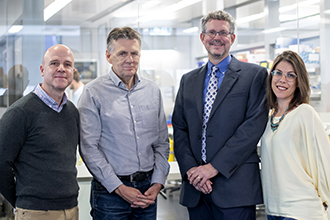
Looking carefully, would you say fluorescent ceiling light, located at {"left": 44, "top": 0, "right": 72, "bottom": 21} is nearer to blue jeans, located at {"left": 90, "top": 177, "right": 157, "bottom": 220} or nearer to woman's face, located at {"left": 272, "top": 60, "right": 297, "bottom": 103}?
blue jeans, located at {"left": 90, "top": 177, "right": 157, "bottom": 220}

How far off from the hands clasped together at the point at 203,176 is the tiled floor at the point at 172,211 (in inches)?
106

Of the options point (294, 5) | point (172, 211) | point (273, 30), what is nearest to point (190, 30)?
point (273, 30)

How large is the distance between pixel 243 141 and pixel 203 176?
0.30m

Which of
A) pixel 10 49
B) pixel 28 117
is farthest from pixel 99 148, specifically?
pixel 10 49

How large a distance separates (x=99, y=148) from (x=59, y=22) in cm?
195

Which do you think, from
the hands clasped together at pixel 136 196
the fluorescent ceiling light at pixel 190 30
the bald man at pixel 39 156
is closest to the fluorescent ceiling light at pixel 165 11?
the fluorescent ceiling light at pixel 190 30

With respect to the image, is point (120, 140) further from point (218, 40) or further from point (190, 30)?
point (190, 30)

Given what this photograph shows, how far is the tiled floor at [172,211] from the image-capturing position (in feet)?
15.3

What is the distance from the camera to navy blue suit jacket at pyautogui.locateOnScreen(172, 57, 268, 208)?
79.8 inches

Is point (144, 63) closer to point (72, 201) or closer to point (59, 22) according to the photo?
point (59, 22)

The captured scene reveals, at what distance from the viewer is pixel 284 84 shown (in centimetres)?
199

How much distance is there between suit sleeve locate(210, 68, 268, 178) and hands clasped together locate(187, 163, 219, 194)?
4cm

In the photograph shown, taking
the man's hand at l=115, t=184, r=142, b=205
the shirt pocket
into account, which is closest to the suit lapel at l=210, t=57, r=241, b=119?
the shirt pocket

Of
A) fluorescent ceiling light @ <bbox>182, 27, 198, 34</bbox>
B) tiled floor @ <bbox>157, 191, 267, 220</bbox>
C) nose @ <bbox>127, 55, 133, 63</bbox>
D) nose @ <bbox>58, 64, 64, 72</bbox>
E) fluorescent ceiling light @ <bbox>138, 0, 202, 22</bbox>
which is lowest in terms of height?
tiled floor @ <bbox>157, 191, 267, 220</bbox>
